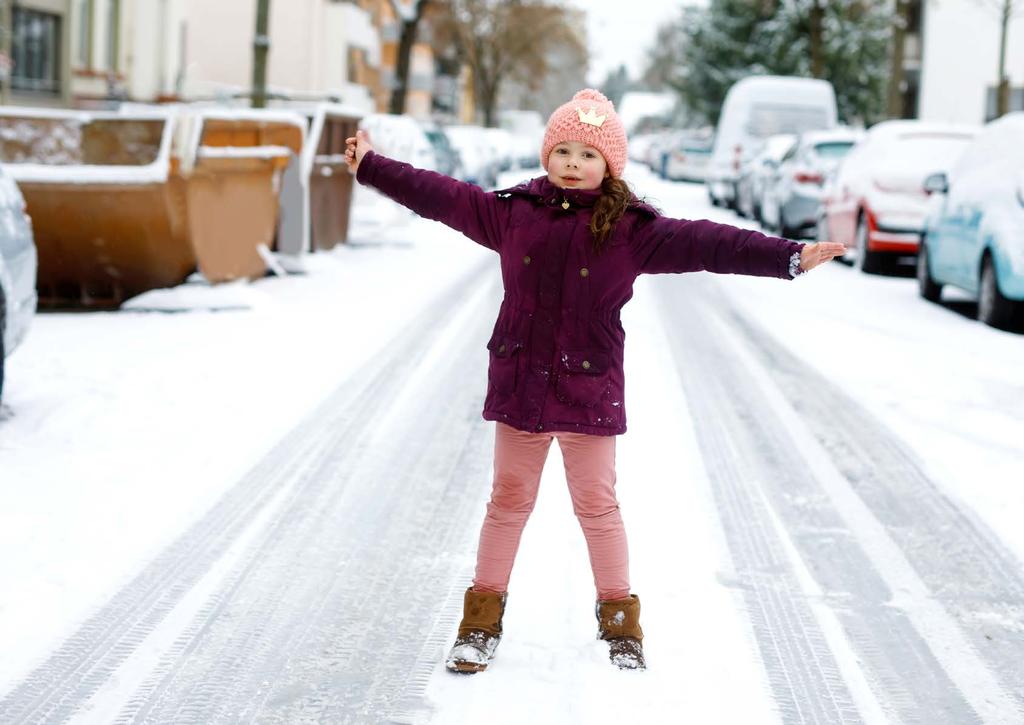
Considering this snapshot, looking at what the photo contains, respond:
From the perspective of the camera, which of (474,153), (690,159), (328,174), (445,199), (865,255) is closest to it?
(445,199)

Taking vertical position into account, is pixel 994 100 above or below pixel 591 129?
above

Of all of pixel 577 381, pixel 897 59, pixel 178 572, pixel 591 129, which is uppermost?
pixel 897 59

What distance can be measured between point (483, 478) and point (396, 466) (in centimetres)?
40

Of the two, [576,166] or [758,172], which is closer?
[576,166]

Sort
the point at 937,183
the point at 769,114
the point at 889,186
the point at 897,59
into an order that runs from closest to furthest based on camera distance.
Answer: the point at 937,183, the point at 889,186, the point at 769,114, the point at 897,59

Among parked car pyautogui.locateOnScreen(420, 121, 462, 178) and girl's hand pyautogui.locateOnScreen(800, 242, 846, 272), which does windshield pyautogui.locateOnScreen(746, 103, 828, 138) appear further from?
girl's hand pyautogui.locateOnScreen(800, 242, 846, 272)

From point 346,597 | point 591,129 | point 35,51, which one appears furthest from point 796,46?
point 591,129

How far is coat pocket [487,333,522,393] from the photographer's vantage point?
4.12 meters

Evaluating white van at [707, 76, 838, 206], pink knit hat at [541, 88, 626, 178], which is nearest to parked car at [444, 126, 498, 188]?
white van at [707, 76, 838, 206]

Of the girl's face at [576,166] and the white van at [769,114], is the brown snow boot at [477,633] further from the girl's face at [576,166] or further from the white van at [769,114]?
the white van at [769,114]

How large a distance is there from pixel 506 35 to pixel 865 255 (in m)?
55.4

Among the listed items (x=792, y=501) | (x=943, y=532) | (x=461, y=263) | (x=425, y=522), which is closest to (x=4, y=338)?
(x=425, y=522)

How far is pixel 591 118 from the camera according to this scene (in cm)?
406

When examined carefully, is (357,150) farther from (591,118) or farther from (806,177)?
(806,177)
